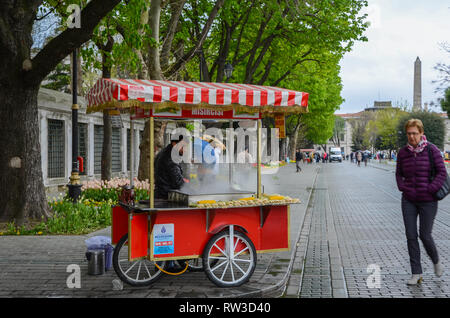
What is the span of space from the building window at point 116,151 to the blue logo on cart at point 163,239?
2060 cm

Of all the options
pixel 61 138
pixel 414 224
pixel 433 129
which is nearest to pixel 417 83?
pixel 433 129

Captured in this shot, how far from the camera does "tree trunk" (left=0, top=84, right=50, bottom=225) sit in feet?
33.9

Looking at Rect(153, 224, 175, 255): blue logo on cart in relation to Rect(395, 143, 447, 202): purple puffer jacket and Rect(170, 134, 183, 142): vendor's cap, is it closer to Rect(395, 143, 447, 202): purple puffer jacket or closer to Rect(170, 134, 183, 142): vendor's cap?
Rect(170, 134, 183, 142): vendor's cap

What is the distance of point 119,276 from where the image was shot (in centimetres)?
629

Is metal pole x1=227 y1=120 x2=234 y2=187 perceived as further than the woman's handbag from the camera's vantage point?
Yes

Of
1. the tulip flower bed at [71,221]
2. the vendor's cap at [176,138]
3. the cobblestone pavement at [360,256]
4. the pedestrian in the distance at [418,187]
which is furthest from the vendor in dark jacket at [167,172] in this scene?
the tulip flower bed at [71,221]

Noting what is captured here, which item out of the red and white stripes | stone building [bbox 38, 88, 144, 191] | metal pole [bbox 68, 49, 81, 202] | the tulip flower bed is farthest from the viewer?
stone building [bbox 38, 88, 144, 191]

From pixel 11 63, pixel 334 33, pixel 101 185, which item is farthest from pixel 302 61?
pixel 11 63

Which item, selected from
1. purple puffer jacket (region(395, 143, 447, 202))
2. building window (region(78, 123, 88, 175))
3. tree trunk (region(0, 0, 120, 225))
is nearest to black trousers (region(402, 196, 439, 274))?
purple puffer jacket (region(395, 143, 447, 202))

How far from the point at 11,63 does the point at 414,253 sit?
8.03m

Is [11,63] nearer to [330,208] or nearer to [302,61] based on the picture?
[330,208]

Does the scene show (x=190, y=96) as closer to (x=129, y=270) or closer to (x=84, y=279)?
(x=129, y=270)

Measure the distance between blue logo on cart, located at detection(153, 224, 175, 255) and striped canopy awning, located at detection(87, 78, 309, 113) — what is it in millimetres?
1393
